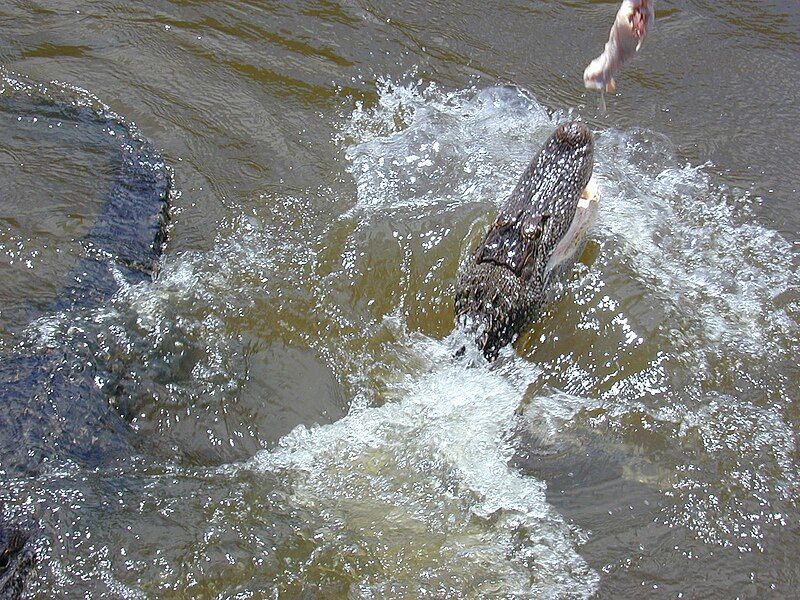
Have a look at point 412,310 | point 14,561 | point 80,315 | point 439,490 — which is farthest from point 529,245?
point 14,561

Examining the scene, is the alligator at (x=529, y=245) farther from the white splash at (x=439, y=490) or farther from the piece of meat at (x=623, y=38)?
the piece of meat at (x=623, y=38)

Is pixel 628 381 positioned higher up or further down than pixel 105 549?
higher up

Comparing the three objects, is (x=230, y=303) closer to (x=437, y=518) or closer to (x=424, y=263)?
(x=424, y=263)

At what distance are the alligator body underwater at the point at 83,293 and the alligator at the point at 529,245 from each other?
1.81 meters

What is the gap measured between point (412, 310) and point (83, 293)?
177cm

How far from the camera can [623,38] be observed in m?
3.60

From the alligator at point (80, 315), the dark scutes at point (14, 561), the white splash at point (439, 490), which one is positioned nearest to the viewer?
the dark scutes at point (14, 561)

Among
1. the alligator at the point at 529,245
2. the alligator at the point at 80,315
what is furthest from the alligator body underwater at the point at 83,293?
the alligator at the point at 529,245

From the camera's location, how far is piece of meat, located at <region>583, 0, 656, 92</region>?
355 cm

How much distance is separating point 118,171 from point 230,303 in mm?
1454

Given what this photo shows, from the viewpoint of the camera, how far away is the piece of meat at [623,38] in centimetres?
355

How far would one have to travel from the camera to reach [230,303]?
457cm

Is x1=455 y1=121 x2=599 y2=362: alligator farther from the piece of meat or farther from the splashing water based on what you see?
the piece of meat

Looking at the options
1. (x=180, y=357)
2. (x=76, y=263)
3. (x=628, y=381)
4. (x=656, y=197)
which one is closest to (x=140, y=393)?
(x=180, y=357)
